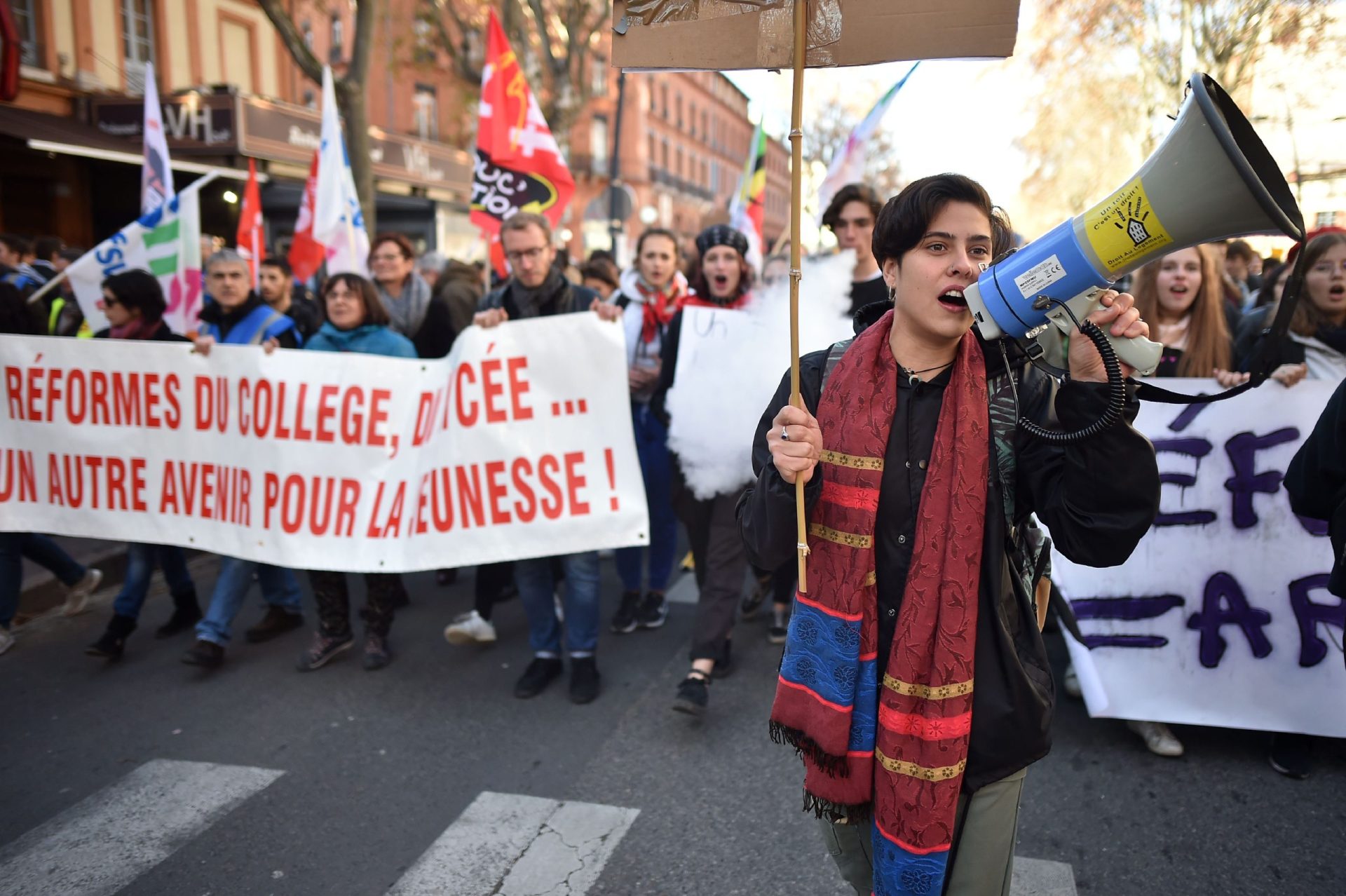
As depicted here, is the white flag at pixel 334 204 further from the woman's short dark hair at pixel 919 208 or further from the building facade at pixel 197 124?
the woman's short dark hair at pixel 919 208

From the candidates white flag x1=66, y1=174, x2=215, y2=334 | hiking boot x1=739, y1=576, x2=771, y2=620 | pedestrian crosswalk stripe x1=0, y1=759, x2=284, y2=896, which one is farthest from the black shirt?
white flag x1=66, y1=174, x2=215, y2=334

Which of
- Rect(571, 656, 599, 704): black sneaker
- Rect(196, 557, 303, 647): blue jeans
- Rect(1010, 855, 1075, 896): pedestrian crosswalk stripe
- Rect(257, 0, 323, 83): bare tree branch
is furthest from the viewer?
Rect(257, 0, 323, 83): bare tree branch

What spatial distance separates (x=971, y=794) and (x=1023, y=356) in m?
0.81

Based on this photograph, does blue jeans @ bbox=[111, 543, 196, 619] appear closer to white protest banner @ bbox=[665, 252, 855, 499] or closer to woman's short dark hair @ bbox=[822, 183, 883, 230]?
white protest banner @ bbox=[665, 252, 855, 499]

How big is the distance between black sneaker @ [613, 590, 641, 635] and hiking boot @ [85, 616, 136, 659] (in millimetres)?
2348

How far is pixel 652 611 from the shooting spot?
4.86 meters

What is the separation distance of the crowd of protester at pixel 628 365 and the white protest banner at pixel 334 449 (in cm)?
18

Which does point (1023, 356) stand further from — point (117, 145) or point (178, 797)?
point (117, 145)

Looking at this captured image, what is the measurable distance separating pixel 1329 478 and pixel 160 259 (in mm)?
6093

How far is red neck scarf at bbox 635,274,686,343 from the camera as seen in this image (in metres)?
4.91

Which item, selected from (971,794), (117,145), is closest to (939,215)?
(971,794)

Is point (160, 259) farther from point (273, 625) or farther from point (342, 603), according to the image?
point (342, 603)

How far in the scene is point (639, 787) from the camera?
10.4ft

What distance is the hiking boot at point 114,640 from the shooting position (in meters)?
4.30
